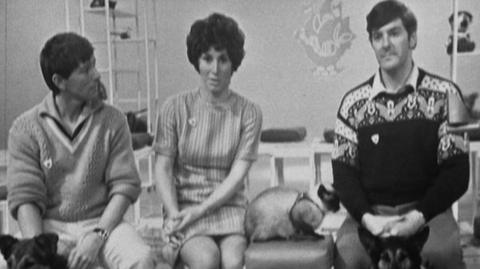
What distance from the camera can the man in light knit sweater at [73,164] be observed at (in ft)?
5.95

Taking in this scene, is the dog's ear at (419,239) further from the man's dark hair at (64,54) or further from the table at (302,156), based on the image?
the table at (302,156)

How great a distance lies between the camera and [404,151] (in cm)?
180

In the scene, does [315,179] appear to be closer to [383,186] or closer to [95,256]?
[383,186]

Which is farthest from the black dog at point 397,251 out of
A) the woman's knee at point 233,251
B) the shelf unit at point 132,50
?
the shelf unit at point 132,50

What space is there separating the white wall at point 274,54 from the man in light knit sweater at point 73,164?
3.62 meters

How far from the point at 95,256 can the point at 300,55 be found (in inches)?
165

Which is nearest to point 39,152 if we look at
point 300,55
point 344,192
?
point 344,192

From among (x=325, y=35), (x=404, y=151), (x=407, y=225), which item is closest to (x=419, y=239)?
(x=407, y=225)

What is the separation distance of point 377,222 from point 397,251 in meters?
0.13

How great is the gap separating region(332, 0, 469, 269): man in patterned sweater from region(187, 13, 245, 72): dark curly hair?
0.41 metres

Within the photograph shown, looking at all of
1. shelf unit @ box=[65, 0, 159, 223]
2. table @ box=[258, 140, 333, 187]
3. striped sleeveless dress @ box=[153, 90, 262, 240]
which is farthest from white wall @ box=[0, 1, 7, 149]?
striped sleeveless dress @ box=[153, 90, 262, 240]

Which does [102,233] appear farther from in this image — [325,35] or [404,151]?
[325,35]

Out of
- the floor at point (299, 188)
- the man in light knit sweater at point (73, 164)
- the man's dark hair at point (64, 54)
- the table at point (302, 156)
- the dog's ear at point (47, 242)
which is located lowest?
the floor at point (299, 188)

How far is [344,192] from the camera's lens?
6.03 feet
